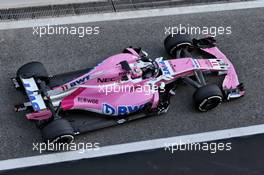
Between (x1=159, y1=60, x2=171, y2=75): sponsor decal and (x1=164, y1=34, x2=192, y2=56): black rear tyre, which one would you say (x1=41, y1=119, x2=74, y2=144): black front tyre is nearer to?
(x1=159, y1=60, x2=171, y2=75): sponsor decal

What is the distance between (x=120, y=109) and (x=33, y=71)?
159 cm

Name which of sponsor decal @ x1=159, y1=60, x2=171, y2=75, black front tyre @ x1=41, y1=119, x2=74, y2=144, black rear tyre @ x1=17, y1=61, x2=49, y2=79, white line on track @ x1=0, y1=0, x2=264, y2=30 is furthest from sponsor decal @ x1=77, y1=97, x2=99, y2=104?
white line on track @ x1=0, y1=0, x2=264, y2=30

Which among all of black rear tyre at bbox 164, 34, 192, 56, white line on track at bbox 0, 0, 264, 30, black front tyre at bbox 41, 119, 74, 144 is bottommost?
black front tyre at bbox 41, 119, 74, 144

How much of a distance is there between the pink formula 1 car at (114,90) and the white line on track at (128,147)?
0.34 metres

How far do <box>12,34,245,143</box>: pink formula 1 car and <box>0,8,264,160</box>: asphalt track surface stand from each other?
0.23 metres

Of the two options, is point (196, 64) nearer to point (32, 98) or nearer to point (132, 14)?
point (132, 14)

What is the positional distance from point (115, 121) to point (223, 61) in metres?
2.33

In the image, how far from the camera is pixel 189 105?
389 inches

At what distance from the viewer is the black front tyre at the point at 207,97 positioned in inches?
370

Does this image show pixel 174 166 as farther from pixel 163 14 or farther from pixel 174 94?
pixel 163 14

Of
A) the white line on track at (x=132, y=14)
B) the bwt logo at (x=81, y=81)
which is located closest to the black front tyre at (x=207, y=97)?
the bwt logo at (x=81, y=81)

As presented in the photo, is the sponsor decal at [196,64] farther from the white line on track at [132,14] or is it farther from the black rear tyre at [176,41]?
the white line on track at [132,14]

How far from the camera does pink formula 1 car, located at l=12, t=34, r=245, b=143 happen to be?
898 centimetres

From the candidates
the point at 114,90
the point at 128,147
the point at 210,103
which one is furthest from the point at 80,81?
the point at 210,103
